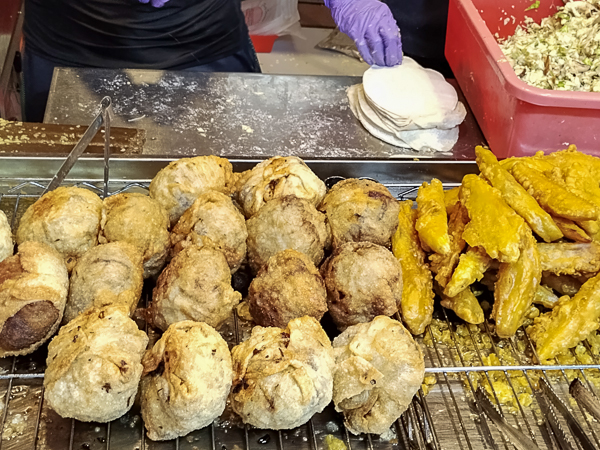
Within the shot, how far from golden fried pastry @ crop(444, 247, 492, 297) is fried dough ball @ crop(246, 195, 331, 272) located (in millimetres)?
455

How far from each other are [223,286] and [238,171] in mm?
836

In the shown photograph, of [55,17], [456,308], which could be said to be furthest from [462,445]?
[55,17]

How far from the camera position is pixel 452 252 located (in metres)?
1.95

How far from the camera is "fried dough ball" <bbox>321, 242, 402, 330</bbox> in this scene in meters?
1.75

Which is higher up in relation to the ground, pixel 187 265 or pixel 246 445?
pixel 187 265

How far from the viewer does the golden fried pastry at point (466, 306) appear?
6.26 ft

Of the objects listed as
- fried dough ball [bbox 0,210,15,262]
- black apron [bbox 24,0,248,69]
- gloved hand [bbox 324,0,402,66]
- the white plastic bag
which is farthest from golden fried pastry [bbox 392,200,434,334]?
the white plastic bag

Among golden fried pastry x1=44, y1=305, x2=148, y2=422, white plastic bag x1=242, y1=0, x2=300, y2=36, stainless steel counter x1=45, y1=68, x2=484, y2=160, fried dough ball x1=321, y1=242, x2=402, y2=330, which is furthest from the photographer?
white plastic bag x1=242, y1=0, x2=300, y2=36

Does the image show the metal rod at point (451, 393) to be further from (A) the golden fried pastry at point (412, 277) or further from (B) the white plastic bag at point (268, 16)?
(B) the white plastic bag at point (268, 16)

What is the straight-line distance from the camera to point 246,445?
5.15ft

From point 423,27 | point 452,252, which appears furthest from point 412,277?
point 423,27

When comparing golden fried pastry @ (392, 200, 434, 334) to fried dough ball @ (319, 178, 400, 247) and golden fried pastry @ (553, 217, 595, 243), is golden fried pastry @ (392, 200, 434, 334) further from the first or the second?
golden fried pastry @ (553, 217, 595, 243)

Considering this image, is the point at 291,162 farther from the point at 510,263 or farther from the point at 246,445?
the point at 246,445

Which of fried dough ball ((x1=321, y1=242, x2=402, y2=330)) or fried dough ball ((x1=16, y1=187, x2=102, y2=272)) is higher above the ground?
fried dough ball ((x1=16, y1=187, x2=102, y2=272))
